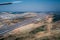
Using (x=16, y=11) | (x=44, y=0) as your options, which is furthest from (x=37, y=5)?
(x=16, y=11)

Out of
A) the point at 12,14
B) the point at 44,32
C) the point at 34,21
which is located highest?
the point at 12,14

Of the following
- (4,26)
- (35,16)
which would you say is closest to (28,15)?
(35,16)

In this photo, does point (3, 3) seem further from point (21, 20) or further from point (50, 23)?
point (50, 23)

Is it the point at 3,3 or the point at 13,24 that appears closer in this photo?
the point at 13,24

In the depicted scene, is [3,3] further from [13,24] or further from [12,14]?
[13,24]

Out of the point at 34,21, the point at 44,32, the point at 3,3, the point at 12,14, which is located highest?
the point at 3,3

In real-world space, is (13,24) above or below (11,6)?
below
